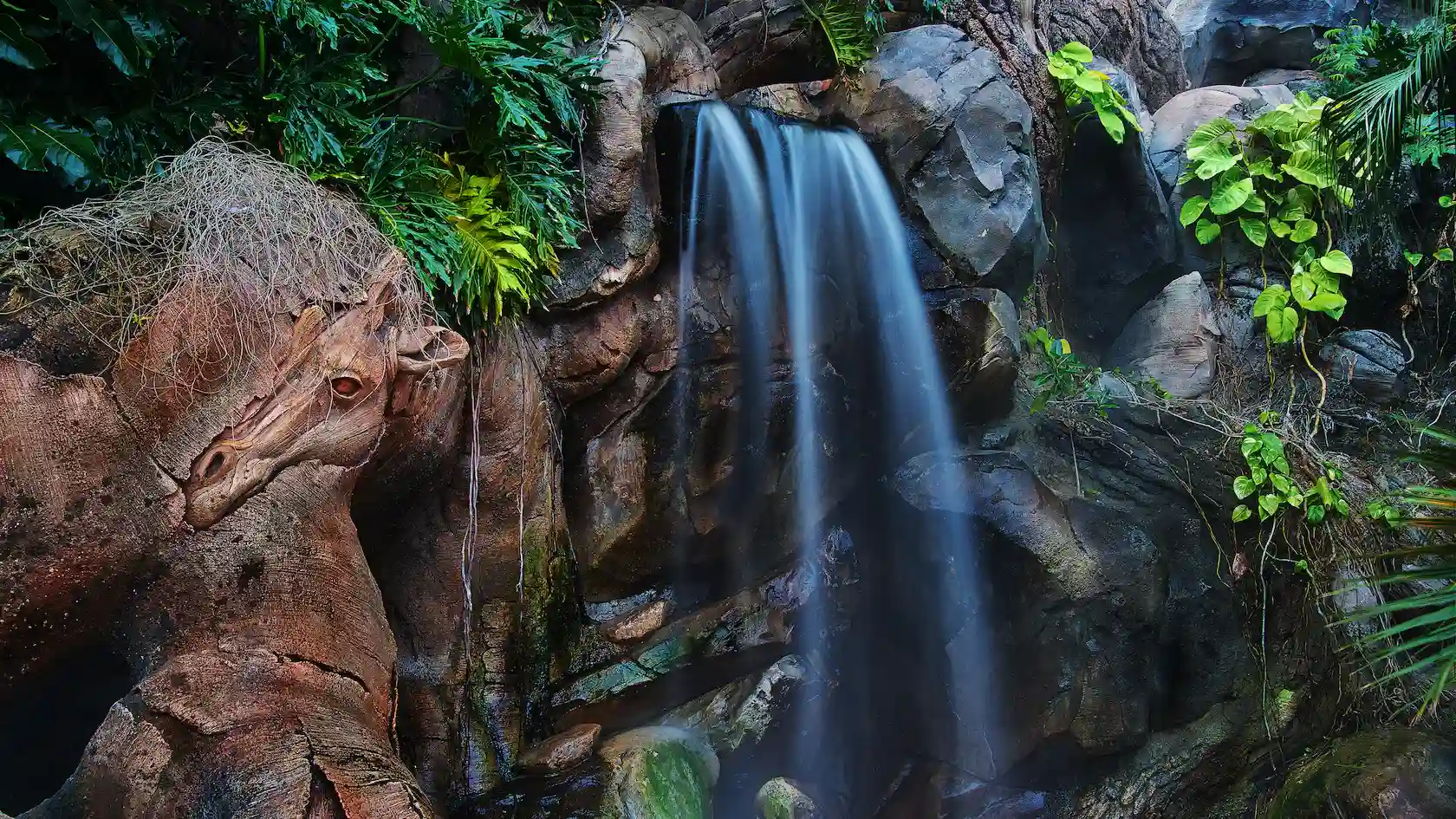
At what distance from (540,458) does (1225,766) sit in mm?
3915

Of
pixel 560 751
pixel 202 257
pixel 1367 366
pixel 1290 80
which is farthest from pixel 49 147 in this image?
pixel 1290 80

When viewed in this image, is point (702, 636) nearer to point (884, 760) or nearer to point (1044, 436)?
point (884, 760)

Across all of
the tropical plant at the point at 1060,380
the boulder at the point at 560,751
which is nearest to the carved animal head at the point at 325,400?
the boulder at the point at 560,751

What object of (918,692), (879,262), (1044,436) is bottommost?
(918,692)

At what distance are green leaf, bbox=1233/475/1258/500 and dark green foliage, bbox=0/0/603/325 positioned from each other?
393cm

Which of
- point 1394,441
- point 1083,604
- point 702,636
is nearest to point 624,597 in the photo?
point 702,636

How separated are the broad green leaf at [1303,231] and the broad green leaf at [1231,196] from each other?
0.43 m

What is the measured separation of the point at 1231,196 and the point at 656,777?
595cm

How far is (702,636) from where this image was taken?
478 centimetres

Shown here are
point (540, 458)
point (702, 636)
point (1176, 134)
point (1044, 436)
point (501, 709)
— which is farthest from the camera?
point (1176, 134)

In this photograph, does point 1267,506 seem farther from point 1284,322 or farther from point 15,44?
point 15,44

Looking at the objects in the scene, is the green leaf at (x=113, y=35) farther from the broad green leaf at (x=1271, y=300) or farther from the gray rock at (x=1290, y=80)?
the gray rock at (x=1290, y=80)

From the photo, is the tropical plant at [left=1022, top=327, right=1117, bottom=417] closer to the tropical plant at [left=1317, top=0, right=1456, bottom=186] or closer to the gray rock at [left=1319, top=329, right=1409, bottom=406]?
the tropical plant at [left=1317, top=0, right=1456, bottom=186]

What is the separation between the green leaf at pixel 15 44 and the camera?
9.23 feet
